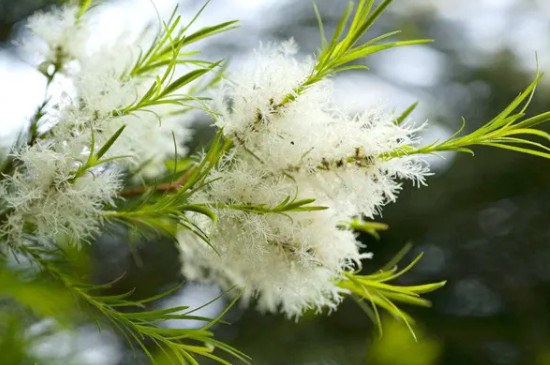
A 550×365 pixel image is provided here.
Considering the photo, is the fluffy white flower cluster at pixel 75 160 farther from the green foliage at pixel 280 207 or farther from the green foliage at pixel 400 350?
the green foliage at pixel 400 350

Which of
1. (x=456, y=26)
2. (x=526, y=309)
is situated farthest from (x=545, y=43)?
(x=526, y=309)

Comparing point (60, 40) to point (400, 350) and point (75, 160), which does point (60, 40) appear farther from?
point (400, 350)

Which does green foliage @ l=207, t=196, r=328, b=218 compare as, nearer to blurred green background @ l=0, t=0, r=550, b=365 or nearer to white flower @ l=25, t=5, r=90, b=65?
white flower @ l=25, t=5, r=90, b=65

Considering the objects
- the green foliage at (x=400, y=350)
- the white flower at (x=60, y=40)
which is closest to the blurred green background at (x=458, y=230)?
the green foliage at (x=400, y=350)

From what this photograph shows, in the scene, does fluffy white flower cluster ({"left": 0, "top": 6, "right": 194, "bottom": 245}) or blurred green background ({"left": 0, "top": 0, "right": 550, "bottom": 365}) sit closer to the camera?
fluffy white flower cluster ({"left": 0, "top": 6, "right": 194, "bottom": 245})

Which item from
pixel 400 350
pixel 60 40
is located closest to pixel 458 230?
pixel 400 350

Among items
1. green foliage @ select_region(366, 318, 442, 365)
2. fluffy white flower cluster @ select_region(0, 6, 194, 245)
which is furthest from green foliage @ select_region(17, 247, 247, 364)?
green foliage @ select_region(366, 318, 442, 365)
